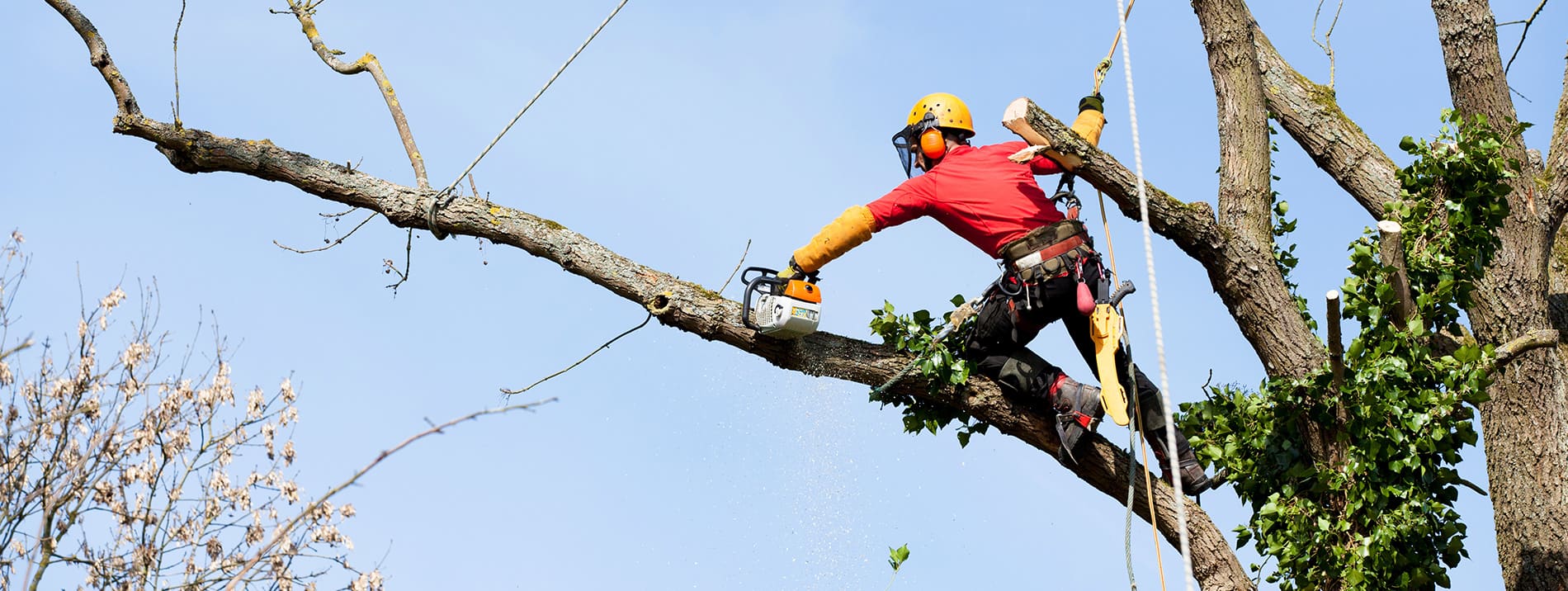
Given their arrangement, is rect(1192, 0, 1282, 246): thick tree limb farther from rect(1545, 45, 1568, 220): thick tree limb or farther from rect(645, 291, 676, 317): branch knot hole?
rect(645, 291, 676, 317): branch knot hole

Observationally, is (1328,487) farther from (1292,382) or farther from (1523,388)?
(1523,388)

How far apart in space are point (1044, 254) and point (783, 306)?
3.43 feet

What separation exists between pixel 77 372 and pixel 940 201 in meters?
6.56

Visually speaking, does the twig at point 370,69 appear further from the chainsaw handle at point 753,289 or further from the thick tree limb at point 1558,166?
the thick tree limb at point 1558,166

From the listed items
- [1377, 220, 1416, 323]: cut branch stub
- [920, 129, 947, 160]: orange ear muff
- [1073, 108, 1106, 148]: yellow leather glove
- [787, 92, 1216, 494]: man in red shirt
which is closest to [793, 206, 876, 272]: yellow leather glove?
[787, 92, 1216, 494]: man in red shirt

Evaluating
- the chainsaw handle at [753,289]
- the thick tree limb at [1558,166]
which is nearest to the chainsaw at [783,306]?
the chainsaw handle at [753,289]

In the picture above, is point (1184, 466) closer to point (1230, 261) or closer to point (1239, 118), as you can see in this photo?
point (1230, 261)

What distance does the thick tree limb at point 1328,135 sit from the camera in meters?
7.11

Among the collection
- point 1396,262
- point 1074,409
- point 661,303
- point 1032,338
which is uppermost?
point 661,303

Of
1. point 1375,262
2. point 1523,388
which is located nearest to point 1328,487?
point 1375,262

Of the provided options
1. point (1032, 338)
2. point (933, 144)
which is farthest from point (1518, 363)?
point (933, 144)

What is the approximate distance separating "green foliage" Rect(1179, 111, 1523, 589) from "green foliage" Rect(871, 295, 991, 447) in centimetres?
96

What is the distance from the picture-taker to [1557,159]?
7.20m

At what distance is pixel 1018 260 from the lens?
5820 millimetres
